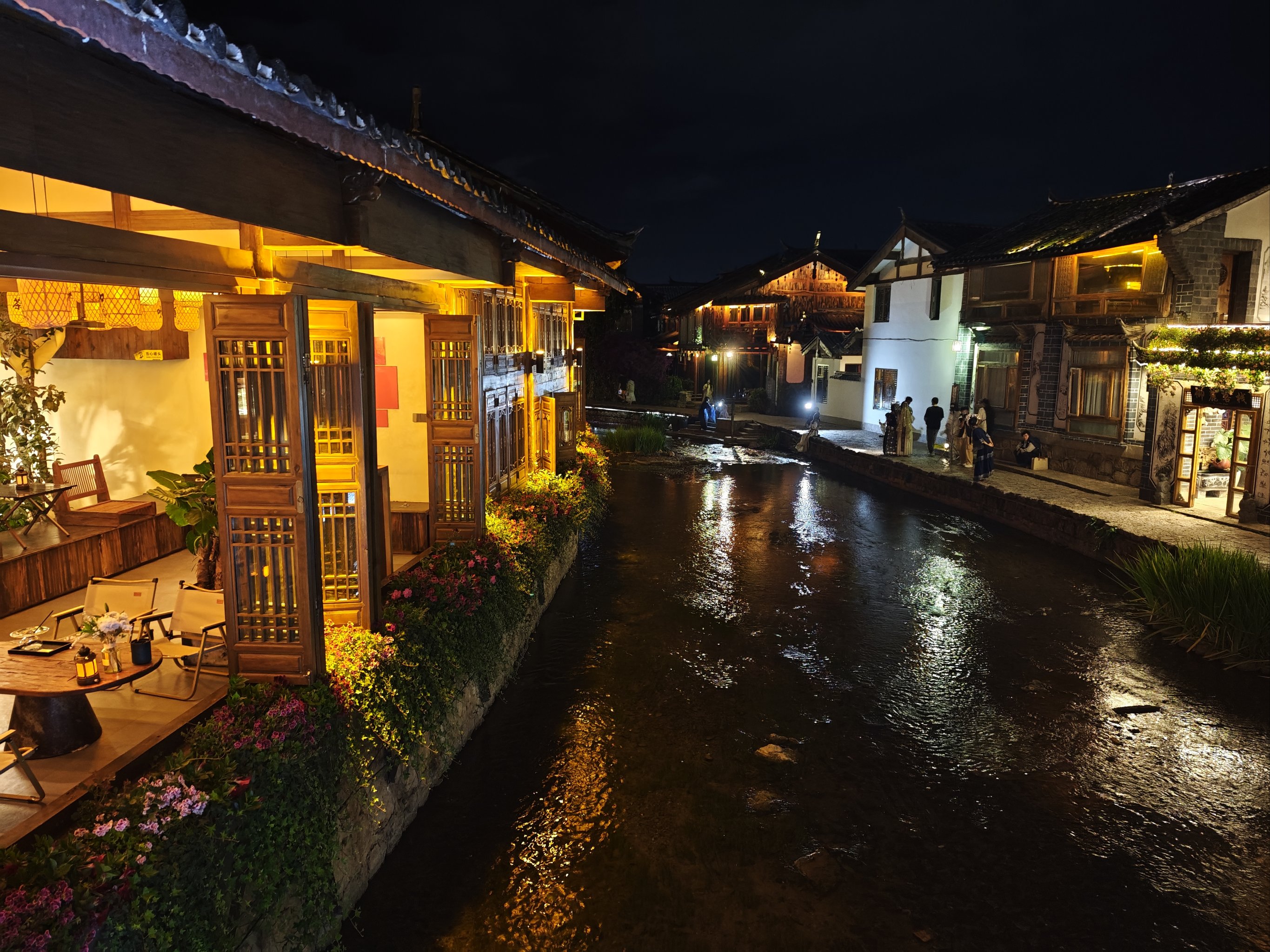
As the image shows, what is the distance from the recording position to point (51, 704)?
186 inches

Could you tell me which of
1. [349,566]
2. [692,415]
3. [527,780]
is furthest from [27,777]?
[692,415]

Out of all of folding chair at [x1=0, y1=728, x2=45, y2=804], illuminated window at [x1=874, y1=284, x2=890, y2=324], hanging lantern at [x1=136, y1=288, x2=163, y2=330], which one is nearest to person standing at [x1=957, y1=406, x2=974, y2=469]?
illuminated window at [x1=874, y1=284, x2=890, y2=324]

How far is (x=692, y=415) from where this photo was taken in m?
38.9

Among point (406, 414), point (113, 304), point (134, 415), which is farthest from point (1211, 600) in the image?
point (134, 415)

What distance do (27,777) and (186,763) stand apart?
35.5 inches

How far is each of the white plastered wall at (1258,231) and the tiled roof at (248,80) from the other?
18015 millimetres

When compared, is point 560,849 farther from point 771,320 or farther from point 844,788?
point 771,320

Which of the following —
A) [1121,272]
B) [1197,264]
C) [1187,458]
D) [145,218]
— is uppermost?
[1121,272]

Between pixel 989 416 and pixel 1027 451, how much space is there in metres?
2.78

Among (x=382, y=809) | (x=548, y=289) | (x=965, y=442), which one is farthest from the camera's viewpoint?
(x=965, y=442)

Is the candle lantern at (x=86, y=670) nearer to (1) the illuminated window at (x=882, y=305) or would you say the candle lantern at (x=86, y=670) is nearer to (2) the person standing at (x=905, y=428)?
(2) the person standing at (x=905, y=428)

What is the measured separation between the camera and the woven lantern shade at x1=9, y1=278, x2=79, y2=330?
688 centimetres

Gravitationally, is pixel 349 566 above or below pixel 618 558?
above

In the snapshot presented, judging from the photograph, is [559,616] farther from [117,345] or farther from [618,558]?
[117,345]
